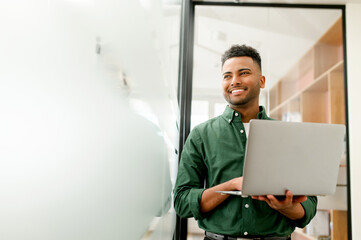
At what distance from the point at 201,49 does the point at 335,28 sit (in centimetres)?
103

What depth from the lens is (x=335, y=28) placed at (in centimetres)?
244

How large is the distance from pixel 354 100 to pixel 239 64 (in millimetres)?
1375

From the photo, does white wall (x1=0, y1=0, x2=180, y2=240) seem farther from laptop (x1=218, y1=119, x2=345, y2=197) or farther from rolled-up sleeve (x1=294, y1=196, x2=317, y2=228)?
rolled-up sleeve (x1=294, y1=196, x2=317, y2=228)

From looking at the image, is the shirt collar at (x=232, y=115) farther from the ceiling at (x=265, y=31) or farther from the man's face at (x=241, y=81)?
the ceiling at (x=265, y=31)

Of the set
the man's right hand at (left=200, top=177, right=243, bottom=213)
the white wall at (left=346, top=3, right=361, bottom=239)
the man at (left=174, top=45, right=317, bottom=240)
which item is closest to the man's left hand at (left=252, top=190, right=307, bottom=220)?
the man at (left=174, top=45, right=317, bottom=240)

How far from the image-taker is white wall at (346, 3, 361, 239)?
7.22 ft

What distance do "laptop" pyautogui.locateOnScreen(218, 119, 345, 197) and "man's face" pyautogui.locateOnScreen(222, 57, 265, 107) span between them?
0.39 metres

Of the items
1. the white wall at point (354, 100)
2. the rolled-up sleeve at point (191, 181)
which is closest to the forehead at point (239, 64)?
the rolled-up sleeve at point (191, 181)

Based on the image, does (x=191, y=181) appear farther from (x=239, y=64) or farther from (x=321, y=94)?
(x=321, y=94)

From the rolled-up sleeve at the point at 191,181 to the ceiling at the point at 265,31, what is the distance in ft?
3.69

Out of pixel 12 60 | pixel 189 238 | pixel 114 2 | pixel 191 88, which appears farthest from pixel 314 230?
pixel 12 60

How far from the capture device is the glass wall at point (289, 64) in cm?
226

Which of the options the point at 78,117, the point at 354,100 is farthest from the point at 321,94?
the point at 78,117

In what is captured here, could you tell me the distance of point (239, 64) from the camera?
1.35m
